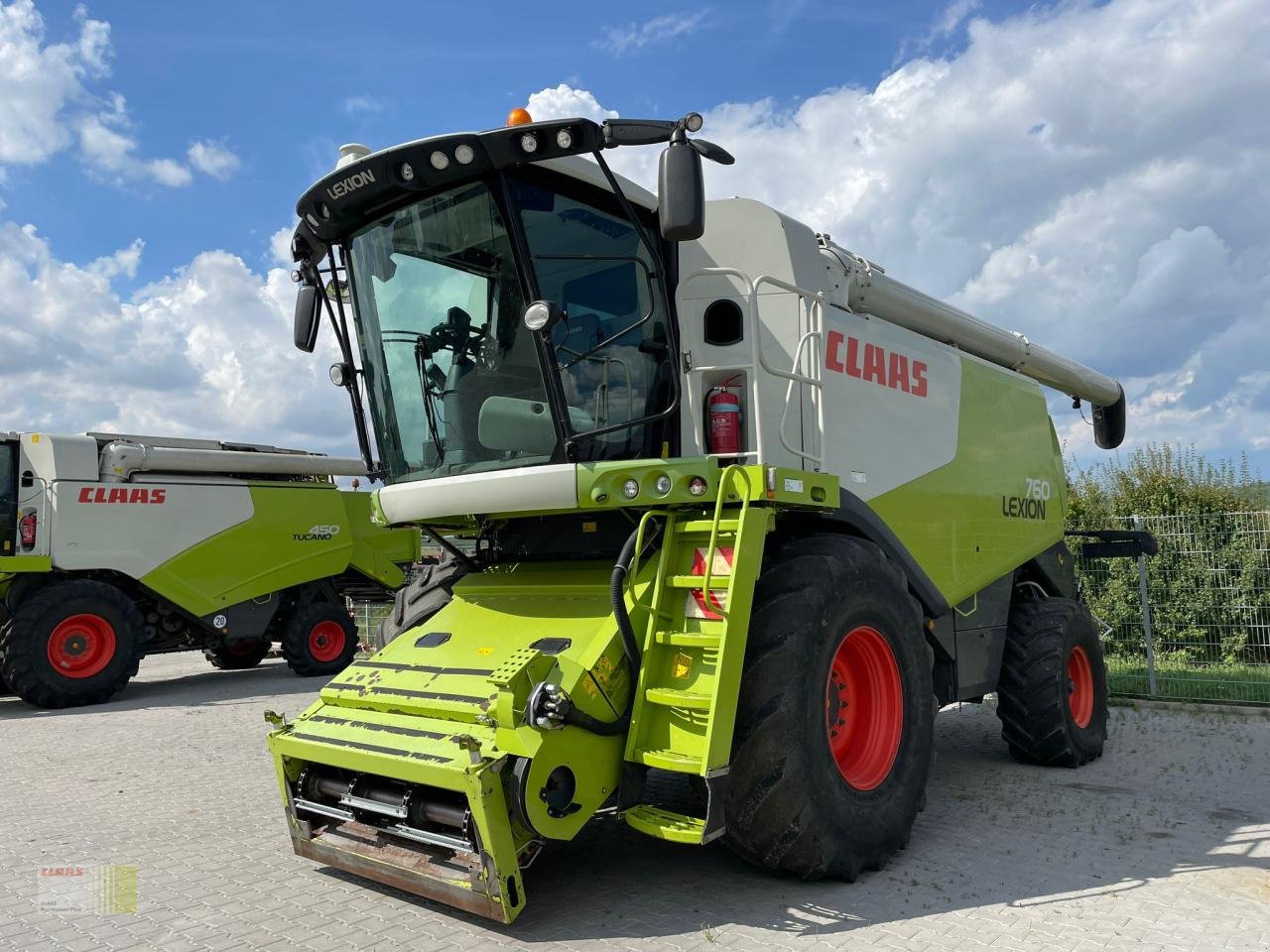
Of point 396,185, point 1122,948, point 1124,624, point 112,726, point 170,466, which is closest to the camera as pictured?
point 1122,948

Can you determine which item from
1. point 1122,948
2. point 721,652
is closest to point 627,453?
point 721,652

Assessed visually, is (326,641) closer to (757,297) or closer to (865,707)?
(865,707)

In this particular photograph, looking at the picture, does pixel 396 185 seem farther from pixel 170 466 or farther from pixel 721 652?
pixel 170 466

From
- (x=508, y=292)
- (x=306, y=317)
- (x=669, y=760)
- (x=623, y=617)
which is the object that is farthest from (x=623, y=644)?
(x=306, y=317)

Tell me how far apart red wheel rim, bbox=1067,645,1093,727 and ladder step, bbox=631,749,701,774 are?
169 inches

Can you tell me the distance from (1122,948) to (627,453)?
2.68m

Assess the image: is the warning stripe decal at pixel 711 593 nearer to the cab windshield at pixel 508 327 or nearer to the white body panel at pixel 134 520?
the cab windshield at pixel 508 327

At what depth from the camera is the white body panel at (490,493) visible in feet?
13.4

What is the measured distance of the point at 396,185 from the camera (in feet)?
13.9

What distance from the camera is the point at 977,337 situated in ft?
21.9

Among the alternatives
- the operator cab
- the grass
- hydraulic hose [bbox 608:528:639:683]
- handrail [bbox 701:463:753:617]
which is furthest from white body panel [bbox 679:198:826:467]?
the grass

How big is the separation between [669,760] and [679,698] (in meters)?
0.23

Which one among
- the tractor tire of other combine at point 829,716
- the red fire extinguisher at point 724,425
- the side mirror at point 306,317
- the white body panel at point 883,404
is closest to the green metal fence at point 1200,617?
the white body panel at point 883,404

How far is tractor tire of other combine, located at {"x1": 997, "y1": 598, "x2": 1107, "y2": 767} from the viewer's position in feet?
20.4
